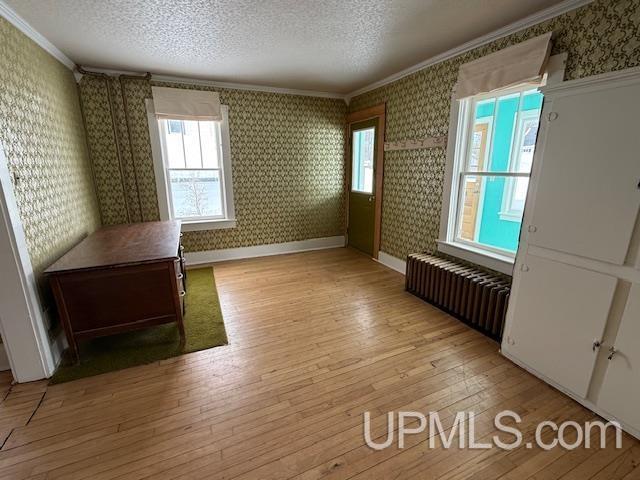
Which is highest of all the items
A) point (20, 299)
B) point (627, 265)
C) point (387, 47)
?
point (387, 47)

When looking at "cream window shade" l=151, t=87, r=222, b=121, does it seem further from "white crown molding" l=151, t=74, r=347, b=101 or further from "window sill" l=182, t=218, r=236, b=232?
"window sill" l=182, t=218, r=236, b=232

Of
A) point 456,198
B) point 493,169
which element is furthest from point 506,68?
point 456,198

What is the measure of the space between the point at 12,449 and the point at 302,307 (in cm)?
213

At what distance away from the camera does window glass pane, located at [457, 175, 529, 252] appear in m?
2.75

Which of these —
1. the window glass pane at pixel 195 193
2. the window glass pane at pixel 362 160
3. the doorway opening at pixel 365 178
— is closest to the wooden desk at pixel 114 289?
the window glass pane at pixel 195 193

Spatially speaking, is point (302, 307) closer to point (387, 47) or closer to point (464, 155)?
point (464, 155)

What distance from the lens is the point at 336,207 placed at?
16.9 ft

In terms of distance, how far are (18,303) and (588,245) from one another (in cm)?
352

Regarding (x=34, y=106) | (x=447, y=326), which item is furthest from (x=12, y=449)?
(x=447, y=326)

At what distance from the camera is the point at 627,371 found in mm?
1564

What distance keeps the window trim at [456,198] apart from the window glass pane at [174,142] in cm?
341

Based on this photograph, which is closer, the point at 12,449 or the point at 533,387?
the point at 12,449

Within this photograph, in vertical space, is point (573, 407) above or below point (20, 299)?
below

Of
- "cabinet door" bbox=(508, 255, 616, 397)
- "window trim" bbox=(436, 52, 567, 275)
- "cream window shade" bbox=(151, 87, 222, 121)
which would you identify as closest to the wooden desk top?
"cream window shade" bbox=(151, 87, 222, 121)
